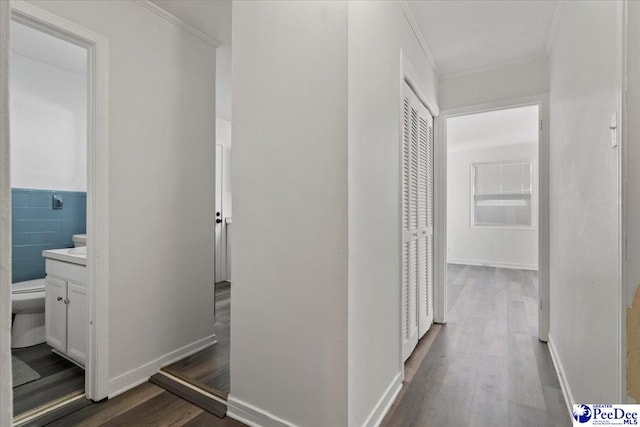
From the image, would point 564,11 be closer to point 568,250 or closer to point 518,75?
point 518,75

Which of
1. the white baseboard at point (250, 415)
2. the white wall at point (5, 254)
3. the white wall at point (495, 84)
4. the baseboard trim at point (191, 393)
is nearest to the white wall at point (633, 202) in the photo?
the white baseboard at point (250, 415)

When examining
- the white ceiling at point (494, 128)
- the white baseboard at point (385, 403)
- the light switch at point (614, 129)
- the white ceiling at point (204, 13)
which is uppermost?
the white ceiling at point (204, 13)

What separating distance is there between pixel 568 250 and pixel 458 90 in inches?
77.7

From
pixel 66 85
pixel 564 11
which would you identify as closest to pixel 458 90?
pixel 564 11

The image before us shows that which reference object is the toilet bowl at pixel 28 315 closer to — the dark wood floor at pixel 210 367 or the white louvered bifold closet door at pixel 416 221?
the dark wood floor at pixel 210 367

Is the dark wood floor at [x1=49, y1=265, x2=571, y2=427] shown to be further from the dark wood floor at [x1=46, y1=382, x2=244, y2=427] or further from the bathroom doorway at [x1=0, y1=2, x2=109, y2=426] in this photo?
the bathroom doorway at [x1=0, y1=2, x2=109, y2=426]

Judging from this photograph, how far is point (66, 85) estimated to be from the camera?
10.6 feet

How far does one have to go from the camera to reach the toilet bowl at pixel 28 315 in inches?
101

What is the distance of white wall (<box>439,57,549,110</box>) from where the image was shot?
2.87m

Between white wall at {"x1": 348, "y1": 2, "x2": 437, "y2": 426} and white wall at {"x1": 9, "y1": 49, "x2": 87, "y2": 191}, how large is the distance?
2.82 m

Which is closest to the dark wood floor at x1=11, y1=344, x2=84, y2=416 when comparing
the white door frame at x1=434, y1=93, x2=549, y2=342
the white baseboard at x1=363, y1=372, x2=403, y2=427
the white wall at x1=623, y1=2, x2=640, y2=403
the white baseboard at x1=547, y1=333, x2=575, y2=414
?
the white baseboard at x1=363, y1=372, x2=403, y2=427

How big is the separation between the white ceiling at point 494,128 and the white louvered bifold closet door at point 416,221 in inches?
60.9

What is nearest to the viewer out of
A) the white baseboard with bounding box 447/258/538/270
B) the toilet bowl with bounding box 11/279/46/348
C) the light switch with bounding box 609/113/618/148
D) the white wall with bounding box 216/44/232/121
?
the light switch with bounding box 609/113/618/148

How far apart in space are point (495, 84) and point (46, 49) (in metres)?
4.09
